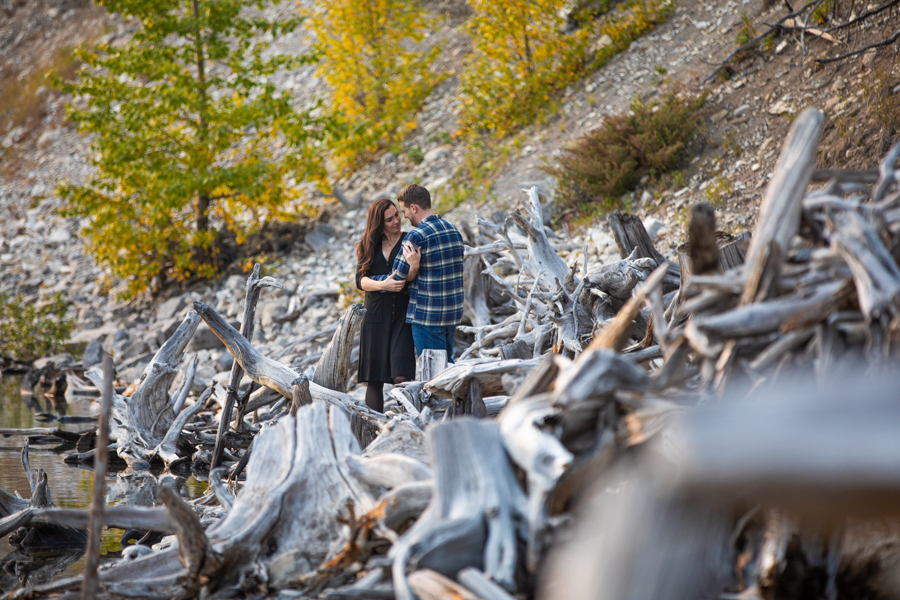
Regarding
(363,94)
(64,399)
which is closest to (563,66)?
(363,94)

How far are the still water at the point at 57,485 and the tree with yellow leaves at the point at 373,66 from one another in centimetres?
750

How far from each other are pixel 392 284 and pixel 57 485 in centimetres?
284

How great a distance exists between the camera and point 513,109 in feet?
40.1

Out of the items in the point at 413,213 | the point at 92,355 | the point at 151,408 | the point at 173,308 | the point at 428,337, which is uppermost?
the point at 413,213

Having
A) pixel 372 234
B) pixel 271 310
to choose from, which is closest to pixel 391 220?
pixel 372 234

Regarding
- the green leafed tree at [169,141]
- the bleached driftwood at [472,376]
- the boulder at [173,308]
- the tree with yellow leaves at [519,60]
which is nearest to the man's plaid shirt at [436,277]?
the bleached driftwood at [472,376]

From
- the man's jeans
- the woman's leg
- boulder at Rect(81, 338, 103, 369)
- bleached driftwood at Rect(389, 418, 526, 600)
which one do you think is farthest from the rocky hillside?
bleached driftwood at Rect(389, 418, 526, 600)

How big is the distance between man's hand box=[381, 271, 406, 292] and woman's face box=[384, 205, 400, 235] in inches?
16.4

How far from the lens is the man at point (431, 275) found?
4.72m

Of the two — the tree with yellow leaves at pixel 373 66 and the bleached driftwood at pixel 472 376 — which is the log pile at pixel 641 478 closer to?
the bleached driftwood at pixel 472 376

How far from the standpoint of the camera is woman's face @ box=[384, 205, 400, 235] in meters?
4.89

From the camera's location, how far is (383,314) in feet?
16.2

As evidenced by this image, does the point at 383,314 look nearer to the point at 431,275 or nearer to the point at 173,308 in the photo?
the point at 431,275

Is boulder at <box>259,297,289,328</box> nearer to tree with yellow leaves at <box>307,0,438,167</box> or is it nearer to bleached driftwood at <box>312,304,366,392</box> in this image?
tree with yellow leaves at <box>307,0,438,167</box>
